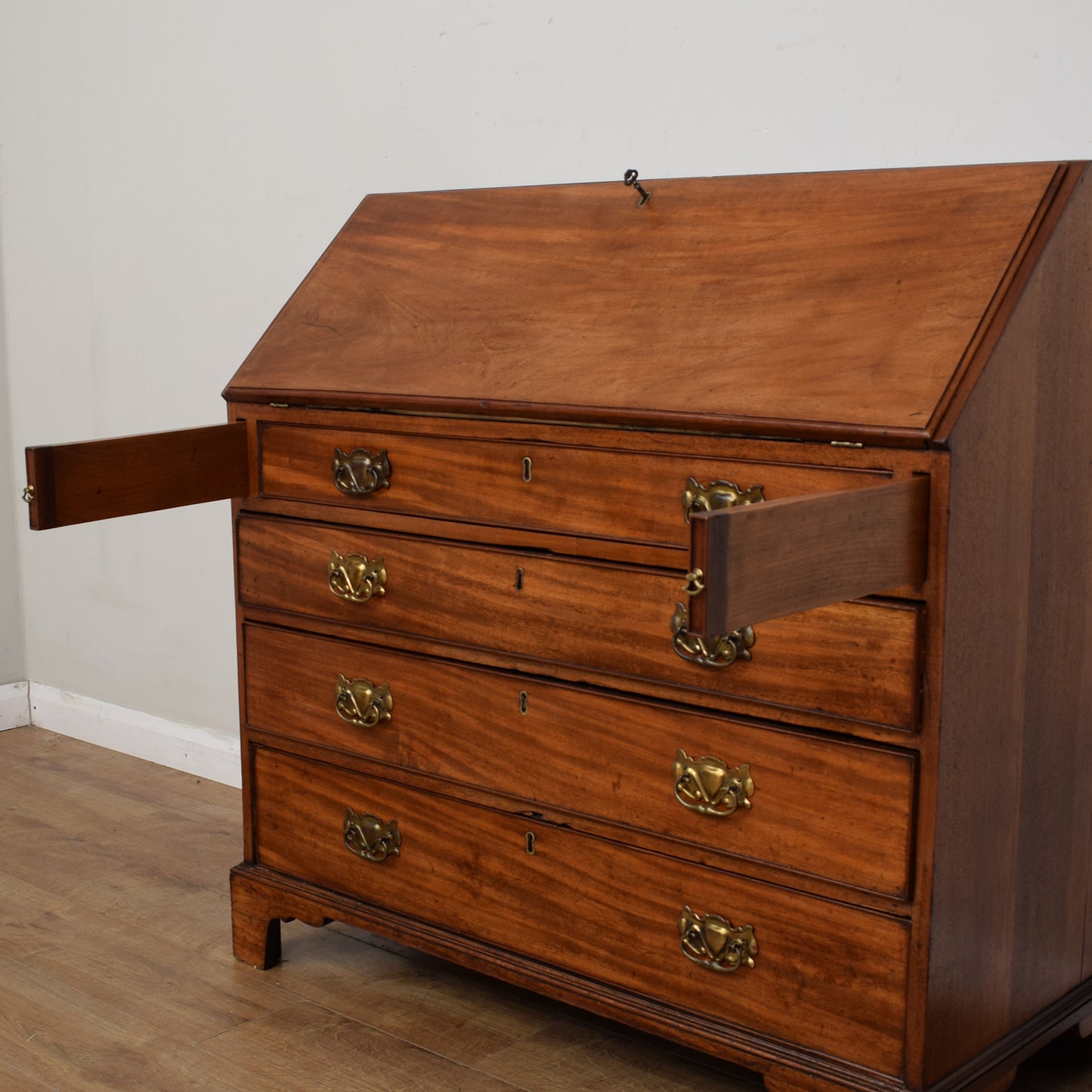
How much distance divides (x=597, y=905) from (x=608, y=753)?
8.9 inches

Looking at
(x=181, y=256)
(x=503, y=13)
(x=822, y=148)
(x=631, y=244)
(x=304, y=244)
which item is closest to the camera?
(x=631, y=244)

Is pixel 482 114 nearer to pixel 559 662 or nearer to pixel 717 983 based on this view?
pixel 559 662

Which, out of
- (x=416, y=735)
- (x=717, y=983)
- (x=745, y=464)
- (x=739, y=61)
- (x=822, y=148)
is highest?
(x=739, y=61)

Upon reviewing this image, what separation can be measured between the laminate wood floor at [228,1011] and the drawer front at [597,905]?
19 cm

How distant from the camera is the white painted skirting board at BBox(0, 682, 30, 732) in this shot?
152 inches

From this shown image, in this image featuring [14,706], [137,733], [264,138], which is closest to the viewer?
[264,138]

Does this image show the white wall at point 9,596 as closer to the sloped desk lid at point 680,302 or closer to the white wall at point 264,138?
the white wall at point 264,138

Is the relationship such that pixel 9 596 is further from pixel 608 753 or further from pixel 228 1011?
pixel 608 753

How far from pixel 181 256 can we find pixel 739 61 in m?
1.48

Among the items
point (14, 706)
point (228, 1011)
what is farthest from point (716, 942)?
point (14, 706)

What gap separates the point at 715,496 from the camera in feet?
5.66

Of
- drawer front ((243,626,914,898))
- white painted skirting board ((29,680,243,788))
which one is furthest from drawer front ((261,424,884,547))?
white painted skirting board ((29,680,243,788))

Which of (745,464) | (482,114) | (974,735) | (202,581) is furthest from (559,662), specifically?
(202,581)

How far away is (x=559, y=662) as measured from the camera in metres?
1.94
